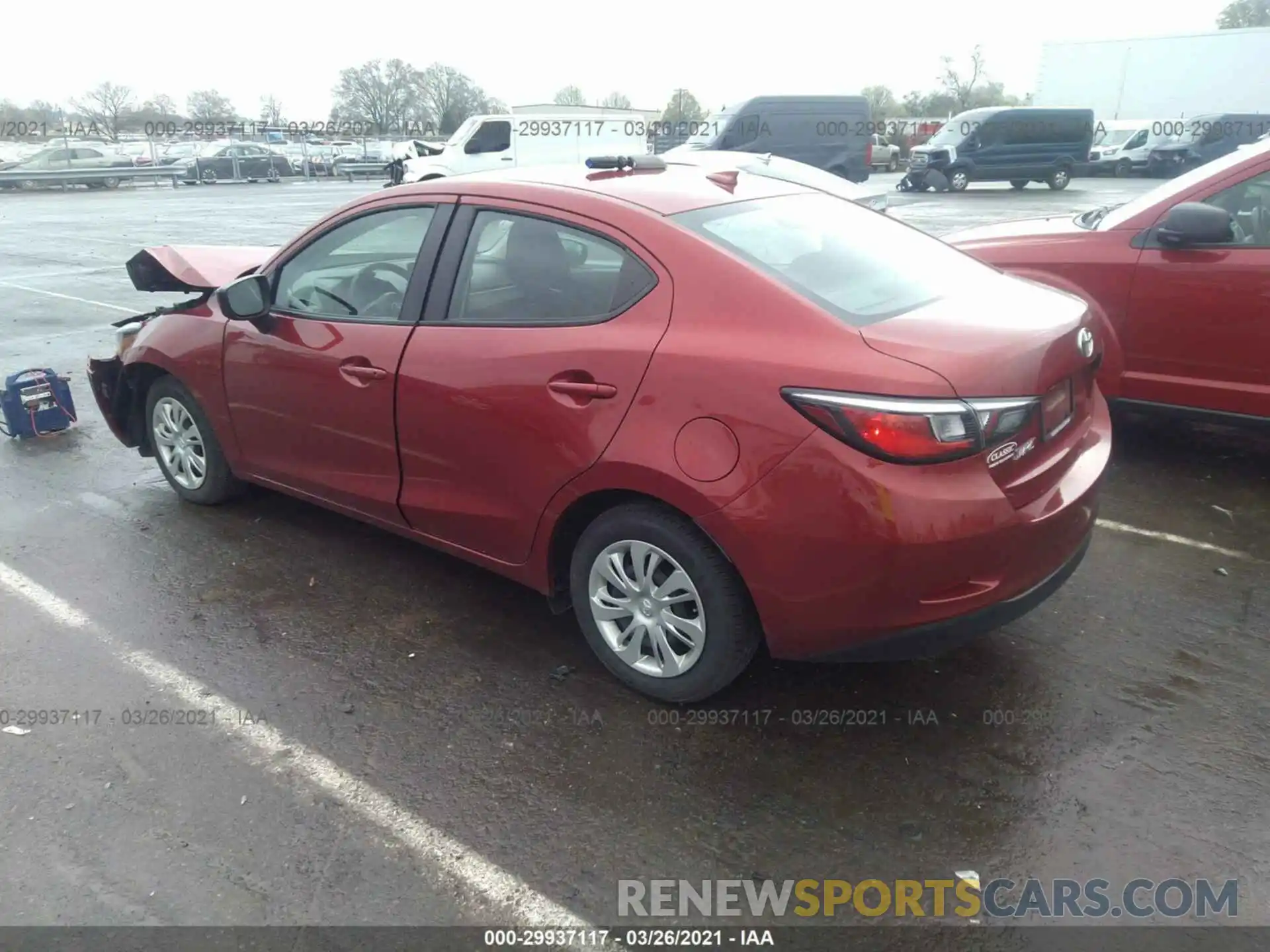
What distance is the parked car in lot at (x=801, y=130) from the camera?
2188 cm

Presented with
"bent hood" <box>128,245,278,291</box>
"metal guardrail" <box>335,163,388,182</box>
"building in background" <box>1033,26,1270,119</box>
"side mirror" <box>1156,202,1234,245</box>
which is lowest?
"metal guardrail" <box>335,163,388,182</box>

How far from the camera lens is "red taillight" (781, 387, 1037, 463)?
2.67 m

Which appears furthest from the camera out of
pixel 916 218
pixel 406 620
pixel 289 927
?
pixel 916 218

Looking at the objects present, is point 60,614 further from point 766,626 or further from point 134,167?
point 134,167

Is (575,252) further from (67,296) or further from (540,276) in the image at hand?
(67,296)

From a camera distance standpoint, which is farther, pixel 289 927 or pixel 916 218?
pixel 916 218

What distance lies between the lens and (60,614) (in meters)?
3.96

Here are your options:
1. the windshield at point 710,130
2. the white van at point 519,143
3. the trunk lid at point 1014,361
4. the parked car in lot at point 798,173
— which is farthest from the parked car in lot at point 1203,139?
the trunk lid at point 1014,361

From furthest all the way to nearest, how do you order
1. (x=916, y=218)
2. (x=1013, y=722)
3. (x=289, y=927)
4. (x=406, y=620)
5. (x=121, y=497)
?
(x=916, y=218) < (x=121, y=497) < (x=406, y=620) < (x=1013, y=722) < (x=289, y=927)

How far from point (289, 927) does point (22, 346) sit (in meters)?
7.97

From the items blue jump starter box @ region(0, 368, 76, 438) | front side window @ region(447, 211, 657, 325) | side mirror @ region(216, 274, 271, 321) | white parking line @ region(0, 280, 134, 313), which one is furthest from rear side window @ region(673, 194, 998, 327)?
white parking line @ region(0, 280, 134, 313)

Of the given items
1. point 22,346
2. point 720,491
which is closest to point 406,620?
point 720,491

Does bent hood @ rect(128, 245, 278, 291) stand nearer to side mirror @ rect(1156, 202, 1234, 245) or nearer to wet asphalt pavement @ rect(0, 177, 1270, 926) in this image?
wet asphalt pavement @ rect(0, 177, 1270, 926)

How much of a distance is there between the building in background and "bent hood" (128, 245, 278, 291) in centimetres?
3768
